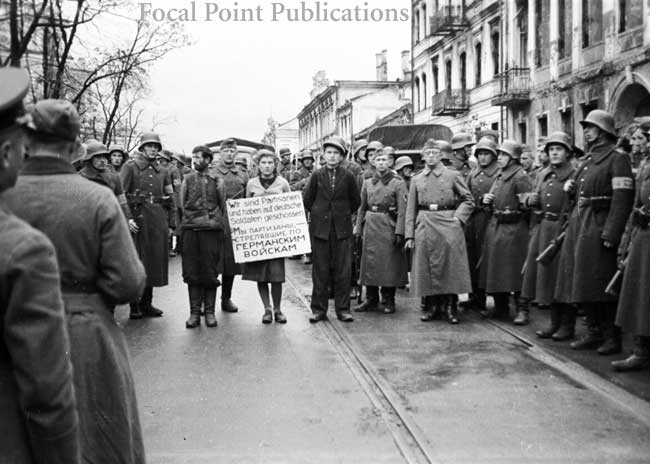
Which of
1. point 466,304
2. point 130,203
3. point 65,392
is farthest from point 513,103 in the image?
point 65,392

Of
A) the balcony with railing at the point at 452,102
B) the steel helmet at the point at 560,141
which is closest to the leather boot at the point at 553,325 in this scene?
the steel helmet at the point at 560,141

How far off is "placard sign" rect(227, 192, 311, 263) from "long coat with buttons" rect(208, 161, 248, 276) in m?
0.37

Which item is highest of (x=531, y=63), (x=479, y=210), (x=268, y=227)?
(x=531, y=63)

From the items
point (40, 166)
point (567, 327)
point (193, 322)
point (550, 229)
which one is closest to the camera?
point (40, 166)

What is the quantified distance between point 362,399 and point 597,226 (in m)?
3.18

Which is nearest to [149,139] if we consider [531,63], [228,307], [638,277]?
[228,307]

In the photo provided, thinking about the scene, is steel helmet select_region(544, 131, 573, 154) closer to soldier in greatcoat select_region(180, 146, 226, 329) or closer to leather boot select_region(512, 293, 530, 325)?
leather boot select_region(512, 293, 530, 325)

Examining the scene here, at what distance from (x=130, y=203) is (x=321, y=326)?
2.97 metres

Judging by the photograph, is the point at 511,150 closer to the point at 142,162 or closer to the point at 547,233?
the point at 547,233

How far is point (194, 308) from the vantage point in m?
9.46

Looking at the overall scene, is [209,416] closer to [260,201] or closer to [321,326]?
[321,326]

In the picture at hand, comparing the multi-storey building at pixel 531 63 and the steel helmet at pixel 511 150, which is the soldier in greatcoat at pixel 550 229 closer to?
the steel helmet at pixel 511 150

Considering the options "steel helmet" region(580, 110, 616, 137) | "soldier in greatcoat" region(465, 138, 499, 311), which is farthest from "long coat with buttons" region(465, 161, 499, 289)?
"steel helmet" region(580, 110, 616, 137)

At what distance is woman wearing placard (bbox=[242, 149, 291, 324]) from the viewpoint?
380 inches
